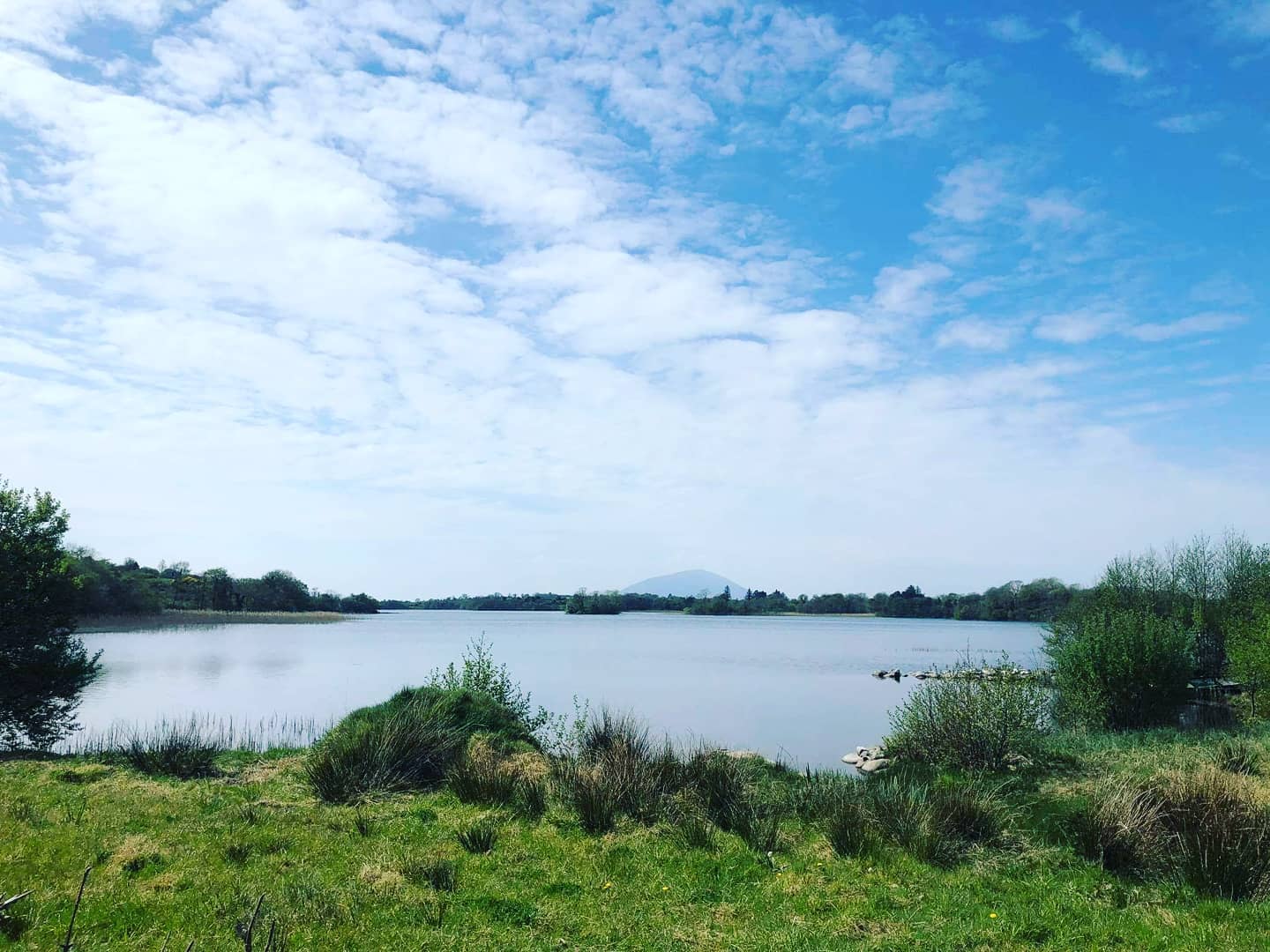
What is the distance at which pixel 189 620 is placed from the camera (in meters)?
95.7

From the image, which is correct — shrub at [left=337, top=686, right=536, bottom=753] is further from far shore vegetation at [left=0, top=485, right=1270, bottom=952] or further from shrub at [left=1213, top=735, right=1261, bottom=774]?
shrub at [left=1213, top=735, right=1261, bottom=774]

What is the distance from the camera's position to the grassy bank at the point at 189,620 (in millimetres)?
77312

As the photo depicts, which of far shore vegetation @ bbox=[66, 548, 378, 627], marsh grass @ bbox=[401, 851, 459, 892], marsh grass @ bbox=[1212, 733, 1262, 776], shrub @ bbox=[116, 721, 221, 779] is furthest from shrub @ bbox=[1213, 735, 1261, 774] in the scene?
far shore vegetation @ bbox=[66, 548, 378, 627]

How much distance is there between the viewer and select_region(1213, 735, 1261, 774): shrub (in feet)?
48.8

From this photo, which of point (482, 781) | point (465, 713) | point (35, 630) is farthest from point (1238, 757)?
point (35, 630)

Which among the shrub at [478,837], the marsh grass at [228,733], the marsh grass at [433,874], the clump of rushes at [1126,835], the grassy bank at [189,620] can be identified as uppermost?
the clump of rushes at [1126,835]

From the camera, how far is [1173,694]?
91.6 feet

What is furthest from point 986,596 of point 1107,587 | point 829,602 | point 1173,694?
point 1173,694

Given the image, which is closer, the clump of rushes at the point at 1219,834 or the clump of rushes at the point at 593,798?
the clump of rushes at the point at 1219,834

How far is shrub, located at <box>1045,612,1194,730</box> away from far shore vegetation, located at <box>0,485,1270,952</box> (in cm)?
940

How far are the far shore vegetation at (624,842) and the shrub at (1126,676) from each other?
9.40 meters

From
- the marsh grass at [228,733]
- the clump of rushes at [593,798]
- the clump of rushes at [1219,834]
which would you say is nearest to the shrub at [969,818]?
the clump of rushes at [1219,834]

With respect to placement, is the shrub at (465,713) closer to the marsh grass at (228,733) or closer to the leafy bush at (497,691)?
the leafy bush at (497,691)

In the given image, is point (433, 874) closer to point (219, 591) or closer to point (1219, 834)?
point (1219, 834)
